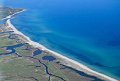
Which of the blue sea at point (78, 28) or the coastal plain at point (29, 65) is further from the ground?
the blue sea at point (78, 28)

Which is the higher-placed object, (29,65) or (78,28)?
(78,28)

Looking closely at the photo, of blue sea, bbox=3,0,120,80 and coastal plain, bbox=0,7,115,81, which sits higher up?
blue sea, bbox=3,0,120,80

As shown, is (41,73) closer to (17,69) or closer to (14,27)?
(17,69)

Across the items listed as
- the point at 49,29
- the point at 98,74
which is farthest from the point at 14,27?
the point at 98,74

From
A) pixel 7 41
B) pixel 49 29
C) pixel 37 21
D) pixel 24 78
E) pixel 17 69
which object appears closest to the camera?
pixel 24 78

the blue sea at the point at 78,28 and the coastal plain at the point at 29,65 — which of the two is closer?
the coastal plain at the point at 29,65

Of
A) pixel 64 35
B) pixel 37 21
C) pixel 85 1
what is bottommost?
pixel 64 35

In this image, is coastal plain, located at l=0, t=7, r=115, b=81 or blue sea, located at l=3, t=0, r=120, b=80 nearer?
coastal plain, located at l=0, t=7, r=115, b=81

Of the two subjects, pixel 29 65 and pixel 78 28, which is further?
pixel 78 28
